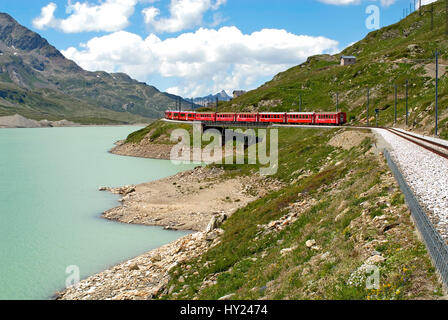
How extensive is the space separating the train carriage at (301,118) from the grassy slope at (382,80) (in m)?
12.4

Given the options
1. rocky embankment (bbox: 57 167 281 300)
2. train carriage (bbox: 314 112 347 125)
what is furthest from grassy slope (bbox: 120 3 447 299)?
train carriage (bbox: 314 112 347 125)

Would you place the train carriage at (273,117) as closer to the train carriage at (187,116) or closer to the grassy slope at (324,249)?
the train carriage at (187,116)

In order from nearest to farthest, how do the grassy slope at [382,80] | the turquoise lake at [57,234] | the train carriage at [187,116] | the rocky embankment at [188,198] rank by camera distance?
the turquoise lake at [57,234] < the rocky embankment at [188,198] < the grassy slope at [382,80] < the train carriage at [187,116]

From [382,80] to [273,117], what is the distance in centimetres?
3938

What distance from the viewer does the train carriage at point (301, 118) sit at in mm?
85438

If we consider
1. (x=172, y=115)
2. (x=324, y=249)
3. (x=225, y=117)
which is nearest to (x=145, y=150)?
(x=172, y=115)

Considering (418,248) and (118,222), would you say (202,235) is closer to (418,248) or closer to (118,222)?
(118,222)

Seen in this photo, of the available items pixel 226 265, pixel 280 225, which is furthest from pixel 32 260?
pixel 280 225

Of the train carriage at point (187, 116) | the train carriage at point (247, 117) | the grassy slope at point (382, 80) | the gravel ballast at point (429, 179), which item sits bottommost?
the gravel ballast at point (429, 179)

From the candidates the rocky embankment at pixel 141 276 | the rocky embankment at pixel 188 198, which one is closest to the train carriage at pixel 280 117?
the rocky embankment at pixel 188 198

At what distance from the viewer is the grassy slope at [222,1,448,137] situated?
82.6 m

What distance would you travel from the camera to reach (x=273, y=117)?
307 ft

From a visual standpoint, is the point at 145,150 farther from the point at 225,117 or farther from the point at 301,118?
the point at 301,118
